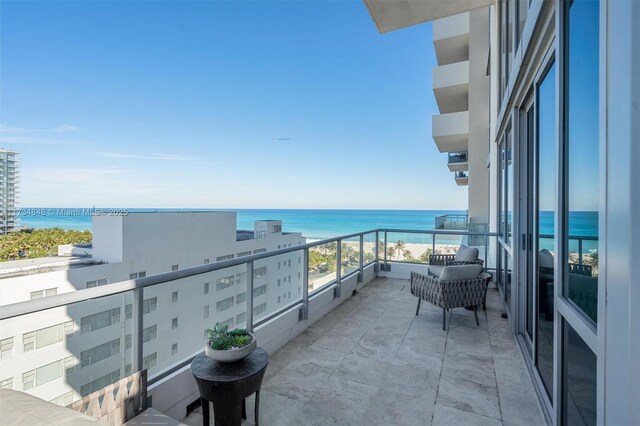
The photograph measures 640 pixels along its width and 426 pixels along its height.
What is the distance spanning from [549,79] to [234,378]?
115 inches

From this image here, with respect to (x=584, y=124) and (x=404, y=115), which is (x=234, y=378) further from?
(x=404, y=115)

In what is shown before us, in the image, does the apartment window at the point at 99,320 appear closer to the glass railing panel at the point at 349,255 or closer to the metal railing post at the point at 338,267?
the metal railing post at the point at 338,267

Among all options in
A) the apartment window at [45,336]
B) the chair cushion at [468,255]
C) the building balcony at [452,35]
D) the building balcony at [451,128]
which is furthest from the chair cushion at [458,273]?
→ the building balcony at [452,35]

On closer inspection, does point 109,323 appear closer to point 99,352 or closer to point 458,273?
point 99,352

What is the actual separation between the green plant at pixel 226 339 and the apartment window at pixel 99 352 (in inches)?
20.9

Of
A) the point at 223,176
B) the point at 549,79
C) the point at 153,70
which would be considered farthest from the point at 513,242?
the point at 223,176

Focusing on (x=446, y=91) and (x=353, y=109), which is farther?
(x=353, y=109)

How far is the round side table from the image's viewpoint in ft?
5.87

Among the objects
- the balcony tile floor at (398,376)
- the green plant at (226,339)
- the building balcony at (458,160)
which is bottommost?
the balcony tile floor at (398,376)

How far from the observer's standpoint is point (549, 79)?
2.20 m

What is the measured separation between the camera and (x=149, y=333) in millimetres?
2002

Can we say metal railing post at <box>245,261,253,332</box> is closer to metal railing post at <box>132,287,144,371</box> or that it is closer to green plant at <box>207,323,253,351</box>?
green plant at <box>207,323,253,351</box>

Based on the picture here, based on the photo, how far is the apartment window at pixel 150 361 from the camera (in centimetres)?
196

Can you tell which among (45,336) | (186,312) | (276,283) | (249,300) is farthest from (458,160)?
(45,336)
